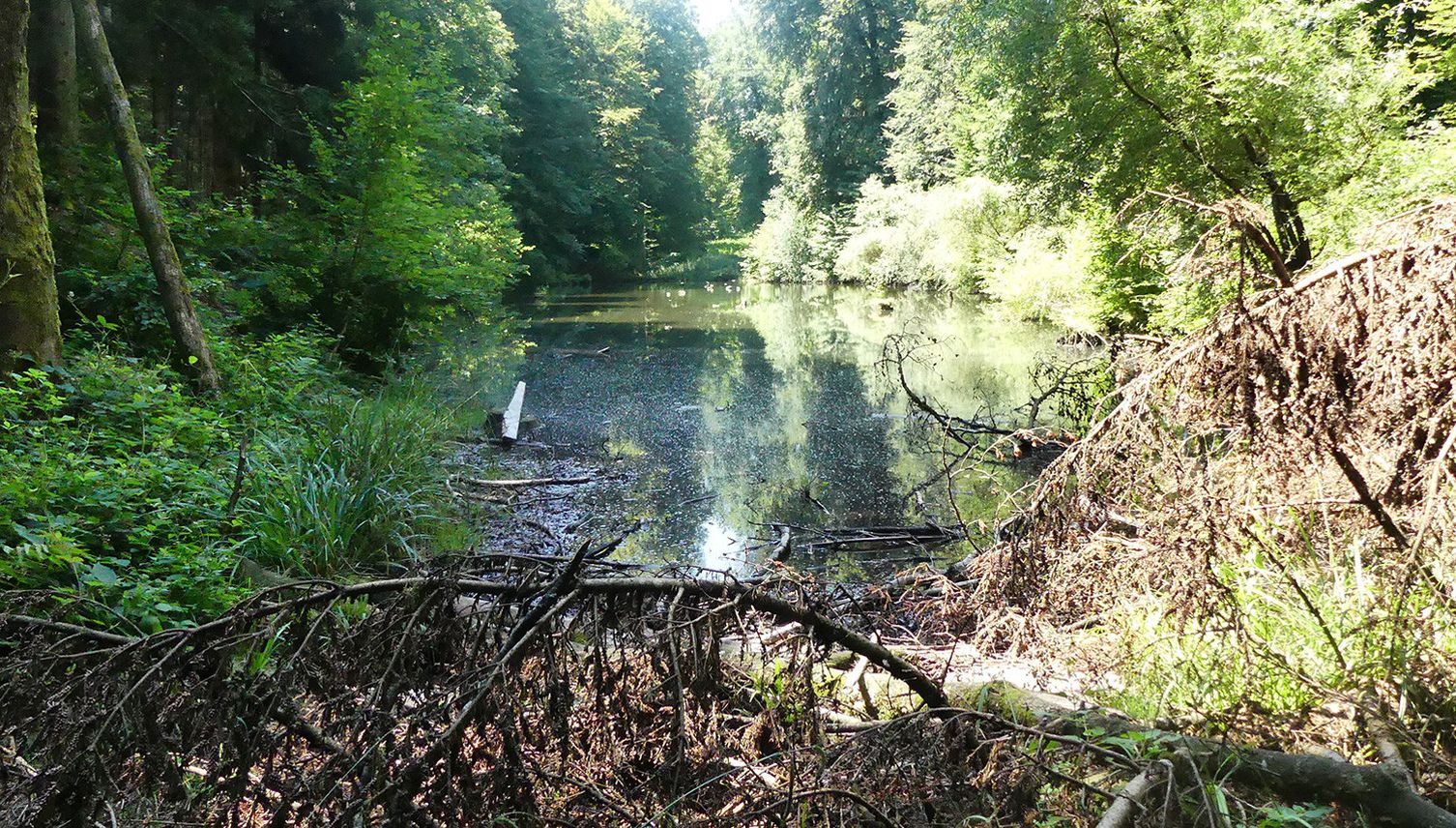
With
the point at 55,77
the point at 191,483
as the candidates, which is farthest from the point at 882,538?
the point at 55,77

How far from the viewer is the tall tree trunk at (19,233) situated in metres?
5.13

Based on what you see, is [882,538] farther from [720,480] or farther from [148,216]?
[148,216]

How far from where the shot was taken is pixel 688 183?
144ft

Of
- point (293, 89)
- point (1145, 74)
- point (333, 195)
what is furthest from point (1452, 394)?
point (293, 89)

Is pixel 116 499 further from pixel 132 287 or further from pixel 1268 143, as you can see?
pixel 1268 143

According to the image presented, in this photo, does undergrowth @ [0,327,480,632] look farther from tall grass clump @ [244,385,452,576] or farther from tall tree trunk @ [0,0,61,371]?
tall tree trunk @ [0,0,61,371]

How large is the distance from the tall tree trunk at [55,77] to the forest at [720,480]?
6 centimetres

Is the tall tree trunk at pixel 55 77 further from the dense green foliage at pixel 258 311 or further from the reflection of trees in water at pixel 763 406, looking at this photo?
the reflection of trees in water at pixel 763 406

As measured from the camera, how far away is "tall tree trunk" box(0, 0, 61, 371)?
5.13 meters

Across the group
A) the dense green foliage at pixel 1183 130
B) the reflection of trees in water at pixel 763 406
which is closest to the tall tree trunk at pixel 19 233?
the reflection of trees in water at pixel 763 406

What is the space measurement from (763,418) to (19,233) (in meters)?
7.16

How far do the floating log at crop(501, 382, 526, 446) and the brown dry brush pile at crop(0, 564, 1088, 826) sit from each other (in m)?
6.94

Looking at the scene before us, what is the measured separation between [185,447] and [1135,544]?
4.81 meters

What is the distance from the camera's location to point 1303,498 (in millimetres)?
2900
